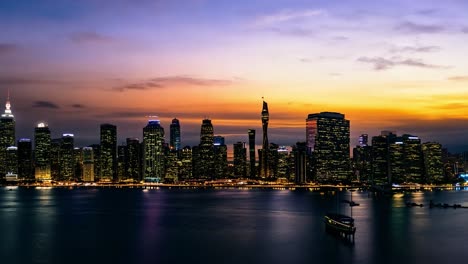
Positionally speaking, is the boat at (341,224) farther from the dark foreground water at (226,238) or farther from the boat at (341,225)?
the dark foreground water at (226,238)

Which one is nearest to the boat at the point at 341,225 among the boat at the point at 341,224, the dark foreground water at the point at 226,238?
the boat at the point at 341,224

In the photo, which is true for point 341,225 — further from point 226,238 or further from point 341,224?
point 226,238

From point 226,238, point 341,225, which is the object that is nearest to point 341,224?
point 341,225

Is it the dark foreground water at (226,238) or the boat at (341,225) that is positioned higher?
the boat at (341,225)

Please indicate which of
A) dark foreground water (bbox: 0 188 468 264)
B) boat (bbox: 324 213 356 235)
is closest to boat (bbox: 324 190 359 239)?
boat (bbox: 324 213 356 235)

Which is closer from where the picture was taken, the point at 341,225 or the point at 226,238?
the point at 226,238

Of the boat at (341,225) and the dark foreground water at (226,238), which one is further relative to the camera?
the boat at (341,225)

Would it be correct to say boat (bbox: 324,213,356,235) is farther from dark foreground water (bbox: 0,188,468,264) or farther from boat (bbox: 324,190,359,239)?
dark foreground water (bbox: 0,188,468,264)

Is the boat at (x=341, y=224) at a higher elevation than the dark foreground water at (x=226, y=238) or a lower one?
higher
